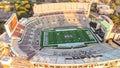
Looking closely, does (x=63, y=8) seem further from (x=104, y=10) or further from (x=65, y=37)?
(x=104, y=10)

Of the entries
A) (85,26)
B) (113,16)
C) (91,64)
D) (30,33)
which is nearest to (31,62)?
(91,64)

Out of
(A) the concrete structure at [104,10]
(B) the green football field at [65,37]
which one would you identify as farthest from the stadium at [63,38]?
(A) the concrete structure at [104,10]

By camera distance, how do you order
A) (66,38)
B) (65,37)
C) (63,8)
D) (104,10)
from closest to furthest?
(66,38) < (65,37) < (63,8) < (104,10)

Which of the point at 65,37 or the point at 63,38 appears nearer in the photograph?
the point at 63,38

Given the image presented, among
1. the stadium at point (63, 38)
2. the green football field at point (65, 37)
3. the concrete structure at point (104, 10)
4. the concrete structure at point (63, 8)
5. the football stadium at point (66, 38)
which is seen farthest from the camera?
the concrete structure at point (104, 10)

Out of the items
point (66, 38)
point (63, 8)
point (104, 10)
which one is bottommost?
point (66, 38)

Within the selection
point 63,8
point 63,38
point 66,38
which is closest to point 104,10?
point 63,8

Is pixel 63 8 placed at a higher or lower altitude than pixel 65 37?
higher

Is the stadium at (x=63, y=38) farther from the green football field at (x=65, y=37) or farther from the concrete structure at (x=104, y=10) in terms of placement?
the concrete structure at (x=104, y=10)
